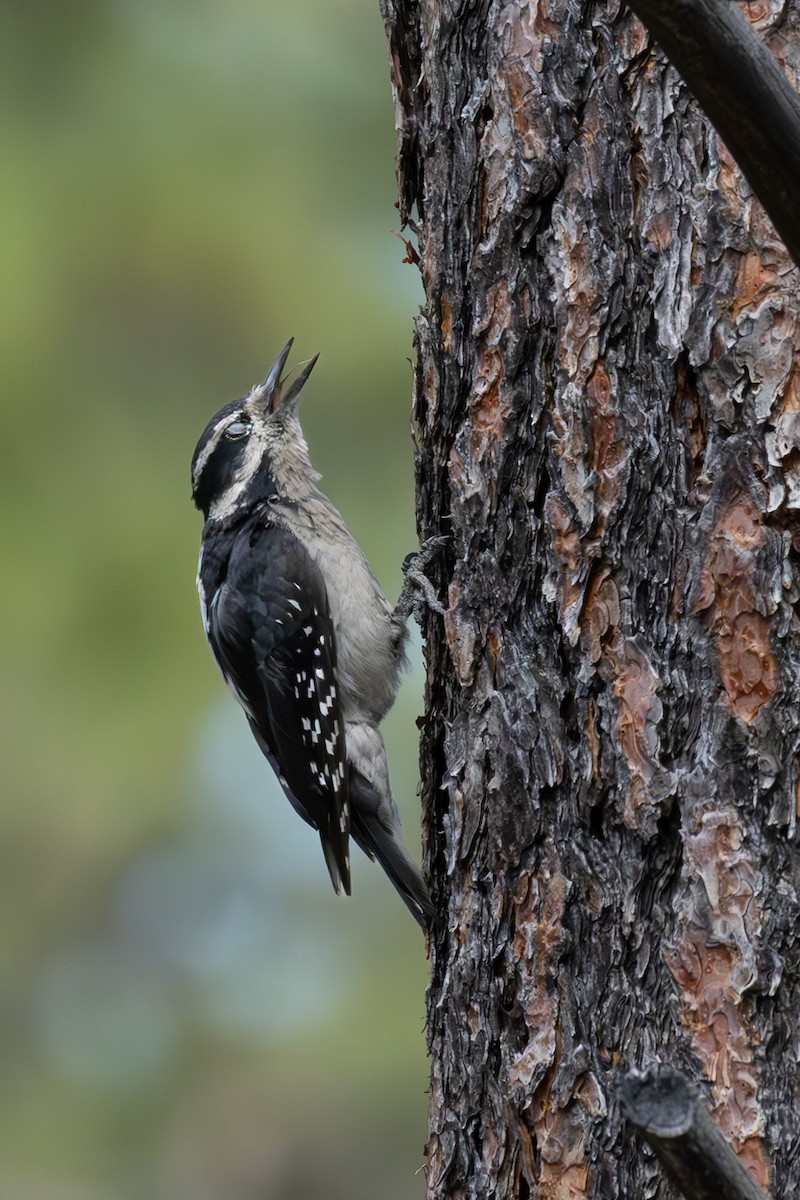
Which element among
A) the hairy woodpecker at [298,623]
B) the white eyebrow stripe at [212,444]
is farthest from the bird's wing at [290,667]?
the white eyebrow stripe at [212,444]

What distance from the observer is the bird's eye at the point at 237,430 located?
3.44 metres

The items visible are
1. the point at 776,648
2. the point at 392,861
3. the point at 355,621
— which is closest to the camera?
the point at 776,648

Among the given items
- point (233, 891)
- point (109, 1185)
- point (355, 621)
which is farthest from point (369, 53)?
point (109, 1185)

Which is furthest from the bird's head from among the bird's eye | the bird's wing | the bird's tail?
the bird's tail

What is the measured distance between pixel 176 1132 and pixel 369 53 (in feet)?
13.8

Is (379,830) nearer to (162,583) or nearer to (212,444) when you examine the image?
(212,444)

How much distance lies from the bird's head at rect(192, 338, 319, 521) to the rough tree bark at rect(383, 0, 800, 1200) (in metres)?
1.40

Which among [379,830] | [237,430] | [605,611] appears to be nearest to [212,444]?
[237,430]

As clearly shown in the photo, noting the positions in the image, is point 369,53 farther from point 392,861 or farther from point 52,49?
point 392,861

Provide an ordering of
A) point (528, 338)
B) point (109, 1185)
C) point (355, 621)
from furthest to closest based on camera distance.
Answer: point (109, 1185), point (355, 621), point (528, 338)

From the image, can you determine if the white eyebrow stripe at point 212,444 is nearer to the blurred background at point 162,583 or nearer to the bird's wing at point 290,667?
the bird's wing at point 290,667

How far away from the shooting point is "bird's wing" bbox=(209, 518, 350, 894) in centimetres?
301

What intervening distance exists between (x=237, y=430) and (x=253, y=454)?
9 cm

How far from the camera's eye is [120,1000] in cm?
489
